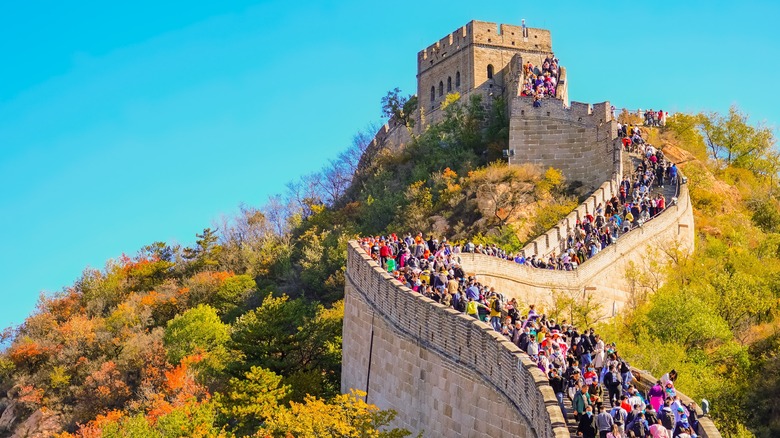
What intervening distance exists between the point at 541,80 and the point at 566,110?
321 centimetres

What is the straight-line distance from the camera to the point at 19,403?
59812mm

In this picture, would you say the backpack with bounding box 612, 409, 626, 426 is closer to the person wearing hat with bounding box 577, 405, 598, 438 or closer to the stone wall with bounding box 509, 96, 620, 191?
the person wearing hat with bounding box 577, 405, 598, 438

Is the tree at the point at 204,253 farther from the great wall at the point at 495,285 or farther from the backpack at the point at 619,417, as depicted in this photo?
the backpack at the point at 619,417

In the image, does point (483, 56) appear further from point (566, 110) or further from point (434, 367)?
point (434, 367)

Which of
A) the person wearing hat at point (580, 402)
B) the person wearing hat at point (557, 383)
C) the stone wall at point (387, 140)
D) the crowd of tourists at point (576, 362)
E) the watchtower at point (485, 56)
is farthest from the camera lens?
the stone wall at point (387, 140)

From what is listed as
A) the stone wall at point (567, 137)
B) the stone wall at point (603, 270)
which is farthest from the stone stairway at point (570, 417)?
the stone wall at point (567, 137)

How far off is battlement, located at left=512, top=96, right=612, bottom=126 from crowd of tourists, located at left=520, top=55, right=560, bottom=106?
1.33 feet

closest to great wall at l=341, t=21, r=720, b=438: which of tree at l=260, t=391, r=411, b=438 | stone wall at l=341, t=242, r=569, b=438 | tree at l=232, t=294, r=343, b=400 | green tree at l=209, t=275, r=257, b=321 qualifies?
stone wall at l=341, t=242, r=569, b=438

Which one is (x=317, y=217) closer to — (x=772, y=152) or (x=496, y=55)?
(x=496, y=55)

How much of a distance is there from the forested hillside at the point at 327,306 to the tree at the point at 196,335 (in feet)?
0.46

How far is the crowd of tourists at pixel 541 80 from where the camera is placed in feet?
185

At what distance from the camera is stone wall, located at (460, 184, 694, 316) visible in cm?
3769

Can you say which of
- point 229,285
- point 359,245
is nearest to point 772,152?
point 229,285

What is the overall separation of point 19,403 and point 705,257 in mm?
33525
